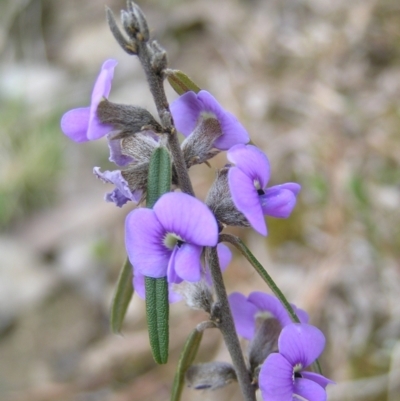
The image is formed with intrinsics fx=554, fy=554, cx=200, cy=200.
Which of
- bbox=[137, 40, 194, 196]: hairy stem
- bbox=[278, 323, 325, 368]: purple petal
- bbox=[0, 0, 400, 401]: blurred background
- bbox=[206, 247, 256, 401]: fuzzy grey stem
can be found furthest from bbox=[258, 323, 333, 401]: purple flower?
bbox=[0, 0, 400, 401]: blurred background

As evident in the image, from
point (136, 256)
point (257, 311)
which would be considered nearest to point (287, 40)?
point (257, 311)

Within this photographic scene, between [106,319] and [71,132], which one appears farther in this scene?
[106,319]

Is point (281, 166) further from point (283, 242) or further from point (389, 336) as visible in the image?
point (389, 336)

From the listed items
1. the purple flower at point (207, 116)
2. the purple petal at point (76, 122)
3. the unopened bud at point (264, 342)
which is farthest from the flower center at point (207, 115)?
the unopened bud at point (264, 342)

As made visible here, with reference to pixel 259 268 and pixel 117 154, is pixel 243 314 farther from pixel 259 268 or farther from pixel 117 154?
pixel 117 154

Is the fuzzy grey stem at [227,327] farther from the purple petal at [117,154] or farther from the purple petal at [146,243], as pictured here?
the purple petal at [117,154]

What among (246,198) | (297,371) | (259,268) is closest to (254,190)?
(246,198)
